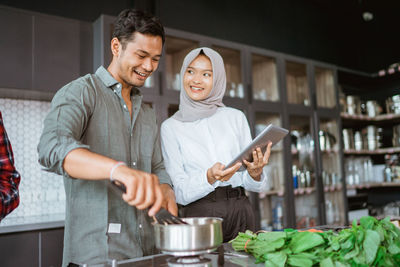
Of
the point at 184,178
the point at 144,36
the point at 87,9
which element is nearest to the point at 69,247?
the point at 184,178

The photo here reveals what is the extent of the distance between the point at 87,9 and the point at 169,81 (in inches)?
37.2

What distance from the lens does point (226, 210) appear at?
5.48 ft

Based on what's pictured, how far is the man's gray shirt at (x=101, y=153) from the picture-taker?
1.10 meters

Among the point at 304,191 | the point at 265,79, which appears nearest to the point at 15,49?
the point at 265,79

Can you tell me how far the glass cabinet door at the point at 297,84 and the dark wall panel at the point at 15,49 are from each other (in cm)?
238

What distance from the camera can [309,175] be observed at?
3537 millimetres

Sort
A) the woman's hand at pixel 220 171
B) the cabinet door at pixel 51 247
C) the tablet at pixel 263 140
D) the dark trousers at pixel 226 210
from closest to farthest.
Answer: the tablet at pixel 263 140, the woman's hand at pixel 220 171, the dark trousers at pixel 226 210, the cabinet door at pixel 51 247

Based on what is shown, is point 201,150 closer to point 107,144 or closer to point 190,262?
point 107,144

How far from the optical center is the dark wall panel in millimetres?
2209

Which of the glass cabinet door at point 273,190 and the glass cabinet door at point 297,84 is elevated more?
the glass cabinet door at point 297,84

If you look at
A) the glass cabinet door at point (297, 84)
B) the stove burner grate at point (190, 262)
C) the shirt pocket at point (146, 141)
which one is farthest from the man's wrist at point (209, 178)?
the glass cabinet door at point (297, 84)

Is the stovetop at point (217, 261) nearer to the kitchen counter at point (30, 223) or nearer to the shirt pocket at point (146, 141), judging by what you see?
the shirt pocket at point (146, 141)

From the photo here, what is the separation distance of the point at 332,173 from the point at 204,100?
2.37 m

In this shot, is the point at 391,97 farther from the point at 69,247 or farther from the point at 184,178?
the point at 69,247
